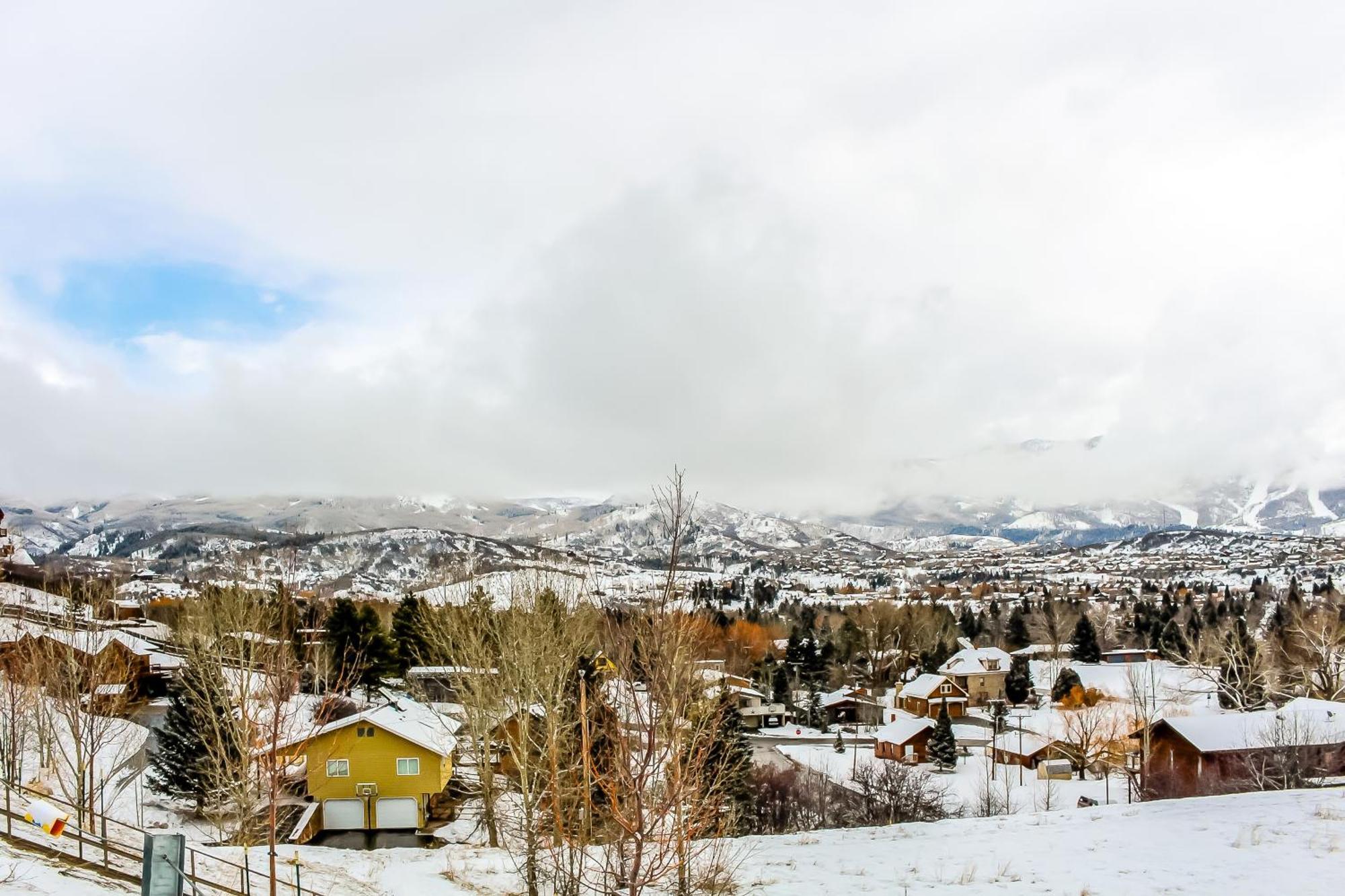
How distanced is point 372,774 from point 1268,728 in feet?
131

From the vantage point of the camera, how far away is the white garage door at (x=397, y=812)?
115 feet

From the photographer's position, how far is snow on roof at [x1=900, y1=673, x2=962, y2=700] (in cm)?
7575

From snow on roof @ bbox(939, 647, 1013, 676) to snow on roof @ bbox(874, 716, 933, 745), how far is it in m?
23.7

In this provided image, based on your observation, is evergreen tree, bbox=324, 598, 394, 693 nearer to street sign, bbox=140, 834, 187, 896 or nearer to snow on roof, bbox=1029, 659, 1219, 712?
street sign, bbox=140, 834, 187, 896

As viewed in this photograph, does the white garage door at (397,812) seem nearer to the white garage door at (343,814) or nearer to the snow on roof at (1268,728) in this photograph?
the white garage door at (343,814)

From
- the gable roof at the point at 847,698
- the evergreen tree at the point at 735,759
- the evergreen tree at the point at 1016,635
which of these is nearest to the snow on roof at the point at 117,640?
the evergreen tree at the point at 735,759

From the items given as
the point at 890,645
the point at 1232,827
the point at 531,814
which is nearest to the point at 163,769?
the point at 531,814

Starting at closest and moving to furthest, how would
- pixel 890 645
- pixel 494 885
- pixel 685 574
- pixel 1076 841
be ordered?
pixel 685 574, pixel 1076 841, pixel 494 885, pixel 890 645

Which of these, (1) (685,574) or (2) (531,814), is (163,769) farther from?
(1) (685,574)

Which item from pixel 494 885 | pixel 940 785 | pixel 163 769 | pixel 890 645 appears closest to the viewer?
pixel 494 885

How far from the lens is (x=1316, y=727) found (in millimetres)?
32250

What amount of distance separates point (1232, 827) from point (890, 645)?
89020 millimetres

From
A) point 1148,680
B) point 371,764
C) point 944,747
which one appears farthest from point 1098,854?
point 1148,680

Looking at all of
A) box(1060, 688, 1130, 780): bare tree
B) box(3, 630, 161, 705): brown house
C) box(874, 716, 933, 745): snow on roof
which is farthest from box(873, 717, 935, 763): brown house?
box(3, 630, 161, 705): brown house
